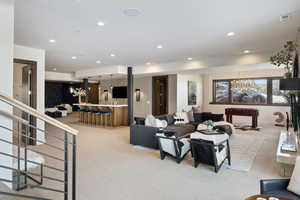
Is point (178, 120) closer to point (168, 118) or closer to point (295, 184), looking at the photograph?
point (168, 118)

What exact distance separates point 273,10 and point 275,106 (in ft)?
26.4

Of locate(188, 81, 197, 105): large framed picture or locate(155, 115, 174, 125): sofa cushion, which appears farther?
locate(188, 81, 197, 105): large framed picture

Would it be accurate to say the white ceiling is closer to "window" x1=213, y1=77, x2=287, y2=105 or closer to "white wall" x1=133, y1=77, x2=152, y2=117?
"window" x1=213, y1=77, x2=287, y2=105

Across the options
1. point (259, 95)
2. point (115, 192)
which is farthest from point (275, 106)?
point (115, 192)

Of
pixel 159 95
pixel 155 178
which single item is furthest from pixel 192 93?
pixel 155 178

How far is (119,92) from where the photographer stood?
12.2m

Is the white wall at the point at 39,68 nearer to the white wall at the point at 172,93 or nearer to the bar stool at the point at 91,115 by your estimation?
the bar stool at the point at 91,115

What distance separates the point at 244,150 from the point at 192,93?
588cm

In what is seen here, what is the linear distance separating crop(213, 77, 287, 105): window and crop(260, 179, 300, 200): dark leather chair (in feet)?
27.8

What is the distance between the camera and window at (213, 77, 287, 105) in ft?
31.9

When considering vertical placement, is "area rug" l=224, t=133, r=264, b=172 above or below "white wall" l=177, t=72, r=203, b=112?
below

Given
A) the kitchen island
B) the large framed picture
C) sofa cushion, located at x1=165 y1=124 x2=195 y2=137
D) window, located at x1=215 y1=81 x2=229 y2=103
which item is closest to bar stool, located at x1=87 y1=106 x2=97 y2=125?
the kitchen island

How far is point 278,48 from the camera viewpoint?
5.67 meters

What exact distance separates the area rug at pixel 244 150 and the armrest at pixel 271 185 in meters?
1.67
